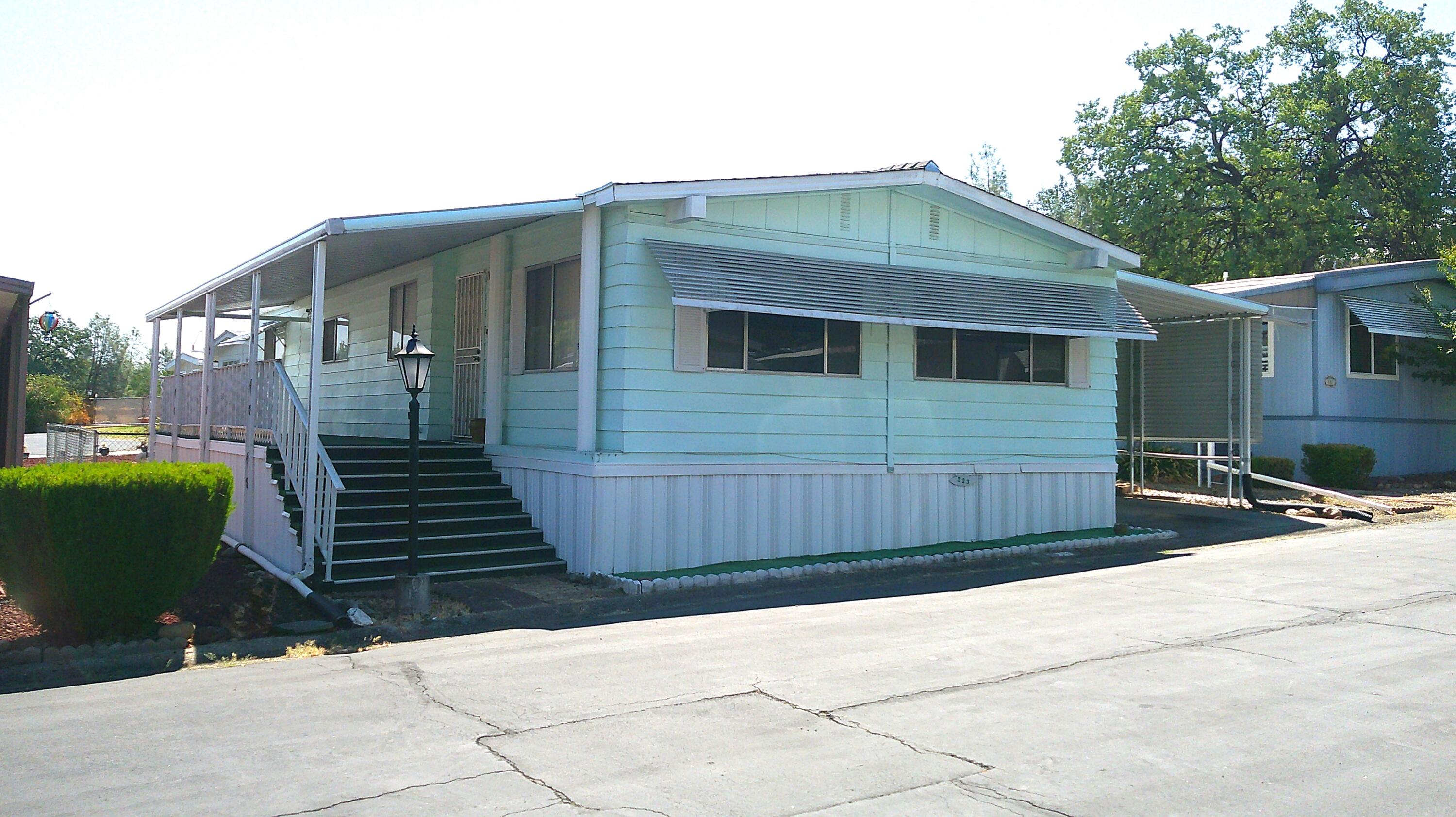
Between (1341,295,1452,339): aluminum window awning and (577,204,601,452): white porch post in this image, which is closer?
(577,204,601,452): white porch post

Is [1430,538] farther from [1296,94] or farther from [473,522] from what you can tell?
[1296,94]

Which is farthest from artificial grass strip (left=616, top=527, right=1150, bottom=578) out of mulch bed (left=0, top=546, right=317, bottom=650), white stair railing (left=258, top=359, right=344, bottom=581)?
mulch bed (left=0, top=546, right=317, bottom=650)

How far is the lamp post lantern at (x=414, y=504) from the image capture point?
8797 millimetres

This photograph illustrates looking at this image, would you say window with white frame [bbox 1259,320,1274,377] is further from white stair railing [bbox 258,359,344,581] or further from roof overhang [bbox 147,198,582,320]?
white stair railing [bbox 258,359,344,581]

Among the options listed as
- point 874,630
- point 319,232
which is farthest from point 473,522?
point 874,630

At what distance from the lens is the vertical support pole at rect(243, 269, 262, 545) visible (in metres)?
11.1

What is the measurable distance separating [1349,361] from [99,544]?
19774 millimetres

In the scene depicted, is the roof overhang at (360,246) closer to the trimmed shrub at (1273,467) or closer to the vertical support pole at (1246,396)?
the vertical support pole at (1246,396)

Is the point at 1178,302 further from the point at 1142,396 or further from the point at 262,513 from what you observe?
the point at 262,513

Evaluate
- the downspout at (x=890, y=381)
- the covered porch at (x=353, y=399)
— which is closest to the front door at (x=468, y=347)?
the covered porch at (x=353, y=399)

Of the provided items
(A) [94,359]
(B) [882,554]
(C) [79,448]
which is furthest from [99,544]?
(A) [94,359]

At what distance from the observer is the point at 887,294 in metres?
11.8

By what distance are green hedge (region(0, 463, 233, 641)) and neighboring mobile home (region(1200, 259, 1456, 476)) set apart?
56.7 ft

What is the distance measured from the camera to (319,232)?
375 inches
